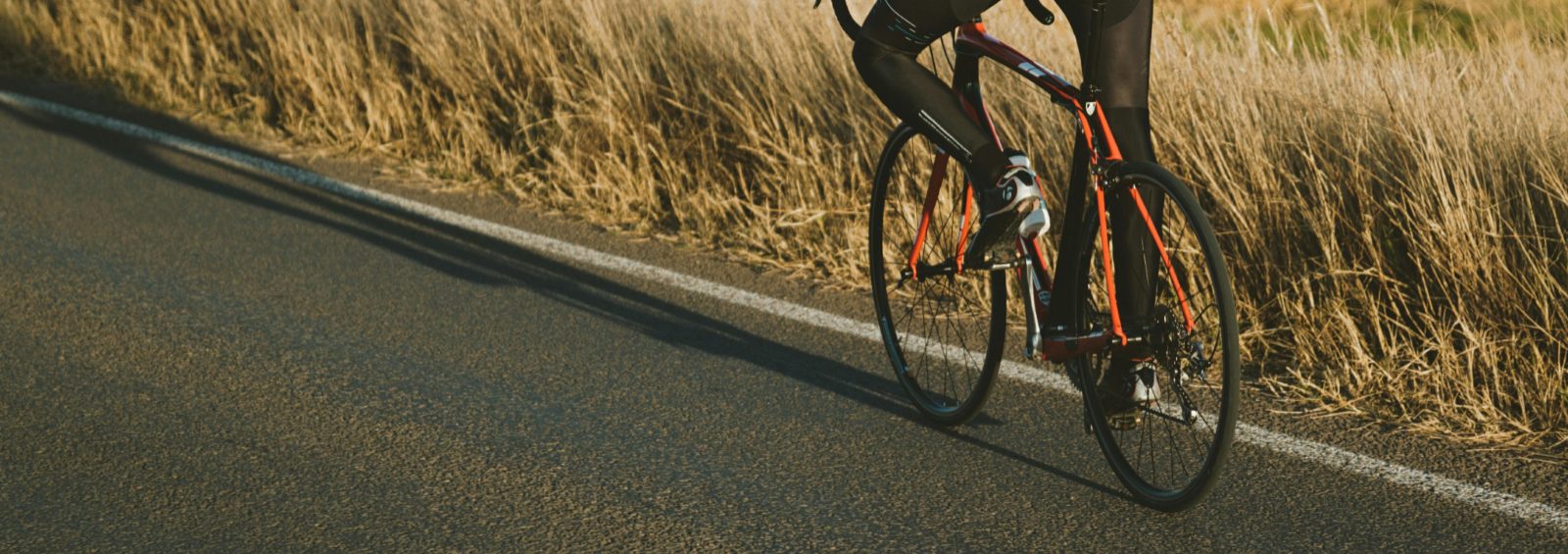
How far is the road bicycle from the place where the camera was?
3719 millimetres

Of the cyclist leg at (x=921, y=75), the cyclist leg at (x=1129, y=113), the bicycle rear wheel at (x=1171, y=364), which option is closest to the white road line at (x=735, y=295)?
the bicycle rear wheel at (x=1171, y=364)

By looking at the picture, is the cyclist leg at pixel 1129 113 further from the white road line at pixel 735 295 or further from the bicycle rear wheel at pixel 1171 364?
the white road line at pixel 735 295

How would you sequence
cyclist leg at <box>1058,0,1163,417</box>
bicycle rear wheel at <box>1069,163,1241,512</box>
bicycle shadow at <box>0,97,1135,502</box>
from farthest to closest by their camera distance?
1. bicycle shadow at <box>0,97,1135,502</box>
2. cyclist leg at <box>1058,0,1163,417</box>
3. bicycle rear wheel at <box>1069,163,1241,512</box>

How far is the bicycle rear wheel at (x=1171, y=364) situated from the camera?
11.8 feet

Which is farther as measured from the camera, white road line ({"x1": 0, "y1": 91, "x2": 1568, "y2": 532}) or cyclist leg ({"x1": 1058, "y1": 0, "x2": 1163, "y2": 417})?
white road line ({"x1": 0, "y1": 91, "x2": 1568, "y2": 532})

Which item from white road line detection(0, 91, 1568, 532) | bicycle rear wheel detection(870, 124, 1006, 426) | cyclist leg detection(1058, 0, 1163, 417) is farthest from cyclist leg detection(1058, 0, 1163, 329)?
white road line detection(0, 91, 1568, 532)

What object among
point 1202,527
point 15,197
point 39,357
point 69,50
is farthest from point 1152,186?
point 69,50

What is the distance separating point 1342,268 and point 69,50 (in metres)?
8.23

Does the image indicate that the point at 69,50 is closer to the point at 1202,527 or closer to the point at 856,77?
the point at 856,77

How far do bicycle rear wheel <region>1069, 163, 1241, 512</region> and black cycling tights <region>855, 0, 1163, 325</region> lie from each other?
5cm

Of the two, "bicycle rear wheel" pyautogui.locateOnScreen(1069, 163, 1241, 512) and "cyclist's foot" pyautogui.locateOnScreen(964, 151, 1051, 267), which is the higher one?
"cyclist's foot" pyautogui.locateOnScreen(964, 151, 1051, 267)

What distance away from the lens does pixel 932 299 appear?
5.10 meters

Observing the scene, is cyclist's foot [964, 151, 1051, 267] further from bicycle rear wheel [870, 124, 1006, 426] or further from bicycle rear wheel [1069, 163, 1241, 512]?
bicycle rear wheel [870, 124, 1006, 426]

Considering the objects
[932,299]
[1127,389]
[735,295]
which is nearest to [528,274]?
[735,295]
